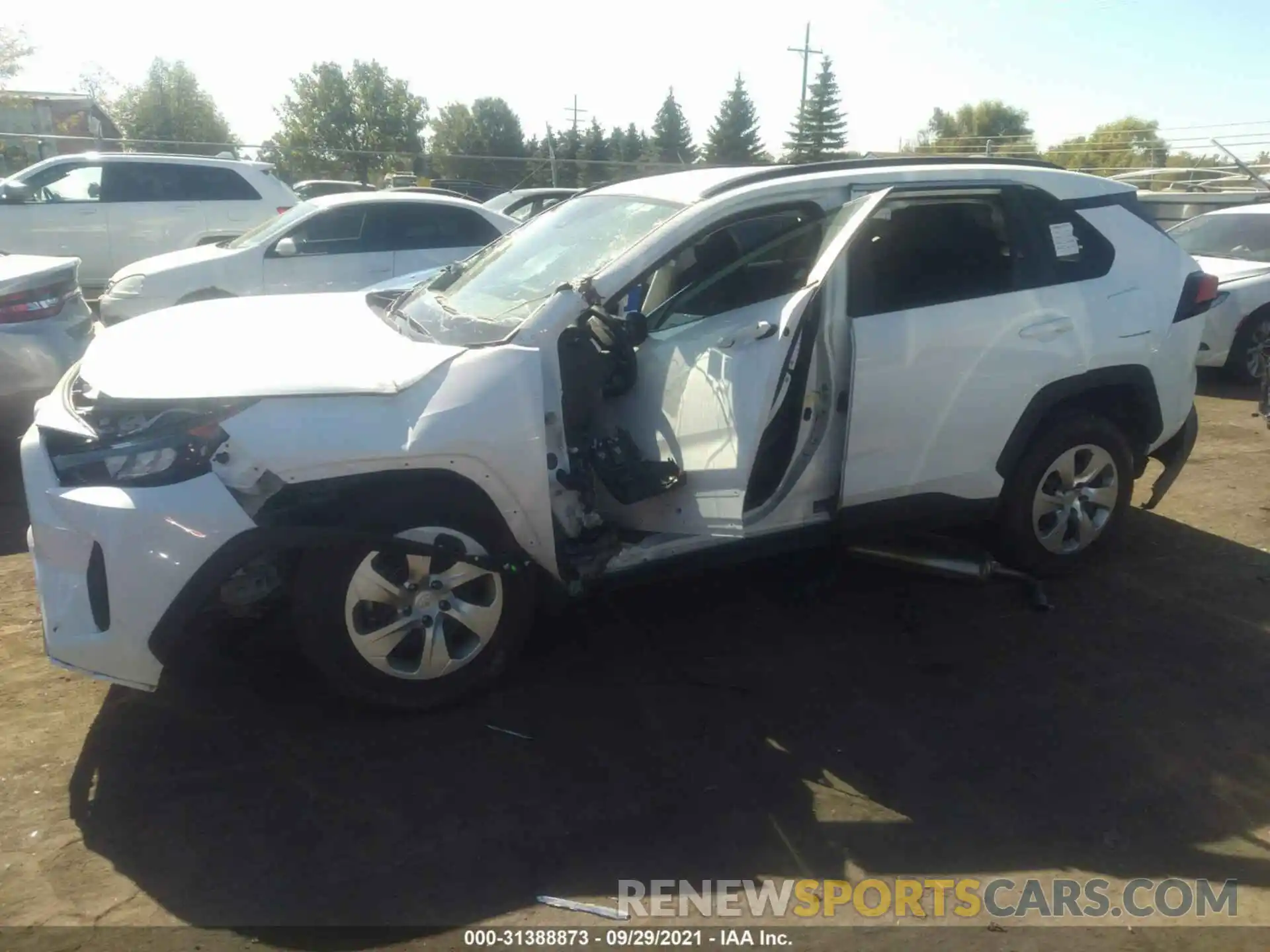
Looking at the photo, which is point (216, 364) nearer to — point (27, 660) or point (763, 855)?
point (27, 660)

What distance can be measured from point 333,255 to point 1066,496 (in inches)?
278

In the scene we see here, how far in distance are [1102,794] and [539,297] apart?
8.74ft

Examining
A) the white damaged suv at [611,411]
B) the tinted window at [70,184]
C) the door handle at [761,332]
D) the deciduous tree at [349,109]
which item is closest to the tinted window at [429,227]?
the tinted window at [70,184]

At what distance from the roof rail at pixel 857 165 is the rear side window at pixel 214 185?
9.89m

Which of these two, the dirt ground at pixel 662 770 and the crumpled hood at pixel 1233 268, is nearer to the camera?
the dirt ground at pixel 662 770

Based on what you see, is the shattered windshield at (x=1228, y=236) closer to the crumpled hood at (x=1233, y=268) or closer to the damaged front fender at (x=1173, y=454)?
the crumpled hood at (x=1233, y=268)

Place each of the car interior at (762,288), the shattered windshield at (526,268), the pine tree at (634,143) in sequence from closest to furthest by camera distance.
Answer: the car interior at (762,288) < the shattered windshield at (526,268) < the pine tree at (634,143)

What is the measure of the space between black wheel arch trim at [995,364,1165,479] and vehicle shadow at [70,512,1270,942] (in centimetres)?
75

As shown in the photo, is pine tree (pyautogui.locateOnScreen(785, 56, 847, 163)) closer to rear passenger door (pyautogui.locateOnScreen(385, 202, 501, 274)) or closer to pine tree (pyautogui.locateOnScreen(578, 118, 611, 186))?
pine tree (pyautogui.locateOnScreen(578, 118, 611, 186))

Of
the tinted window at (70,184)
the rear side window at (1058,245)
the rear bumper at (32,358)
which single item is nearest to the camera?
the rear side window at (1058,245)

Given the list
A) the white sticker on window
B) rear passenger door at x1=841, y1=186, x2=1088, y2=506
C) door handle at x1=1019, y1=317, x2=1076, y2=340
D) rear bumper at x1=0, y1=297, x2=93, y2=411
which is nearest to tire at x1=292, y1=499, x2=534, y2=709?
rear passenger door at x1=841, y1=186, x2=1088, y2=506

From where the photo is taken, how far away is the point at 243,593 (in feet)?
11.9

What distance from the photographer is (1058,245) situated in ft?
15.7

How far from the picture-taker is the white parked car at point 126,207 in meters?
12.5
